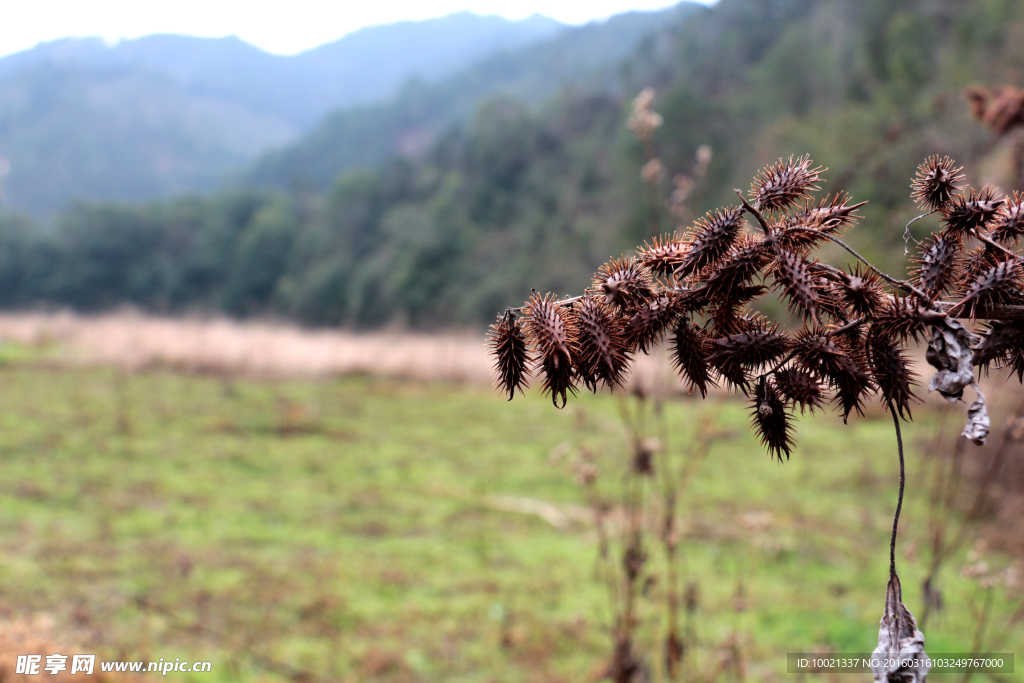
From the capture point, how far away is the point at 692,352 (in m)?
1.04

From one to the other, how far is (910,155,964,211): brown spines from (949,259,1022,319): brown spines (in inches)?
6.4

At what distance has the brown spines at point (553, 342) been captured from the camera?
957 millimetres

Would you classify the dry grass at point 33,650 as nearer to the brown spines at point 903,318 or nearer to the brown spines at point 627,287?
the brown spines at point 627,287

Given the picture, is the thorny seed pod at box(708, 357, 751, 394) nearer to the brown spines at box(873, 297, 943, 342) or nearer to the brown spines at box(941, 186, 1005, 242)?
the brown spines at box(873, 297, 943, 342)

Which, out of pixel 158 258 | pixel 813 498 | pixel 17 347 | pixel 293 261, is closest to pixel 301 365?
pixel 17 347

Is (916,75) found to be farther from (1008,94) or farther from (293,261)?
(293,261)

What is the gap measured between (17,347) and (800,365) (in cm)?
1935

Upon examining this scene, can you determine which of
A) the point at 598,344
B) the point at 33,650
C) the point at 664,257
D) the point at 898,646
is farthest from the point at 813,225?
the point at 33,650

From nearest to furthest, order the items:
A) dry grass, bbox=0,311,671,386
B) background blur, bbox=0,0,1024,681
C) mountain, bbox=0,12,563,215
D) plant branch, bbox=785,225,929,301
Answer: plant branch, bbox=785,225,929,301
background blur, bbox=0,0,1024,681
dry grass, bbox=0,311,671,386
mountain, bbox=0,12,563,215

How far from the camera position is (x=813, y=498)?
6.59 meters

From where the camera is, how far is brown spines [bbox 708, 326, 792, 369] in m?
0.97

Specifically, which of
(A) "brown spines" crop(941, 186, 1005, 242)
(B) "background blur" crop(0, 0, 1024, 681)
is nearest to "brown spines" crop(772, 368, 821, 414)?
(A) "brown spines" crop(941, 186, 1005, 242)

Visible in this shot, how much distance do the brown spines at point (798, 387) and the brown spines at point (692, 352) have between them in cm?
10

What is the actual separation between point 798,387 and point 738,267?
19cm
